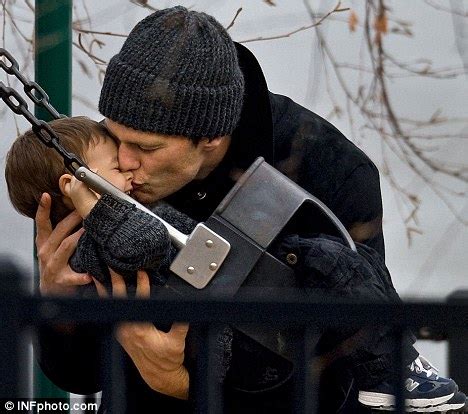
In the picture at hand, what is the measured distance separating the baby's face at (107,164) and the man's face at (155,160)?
0.02m

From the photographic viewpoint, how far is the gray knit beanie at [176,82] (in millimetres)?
3043

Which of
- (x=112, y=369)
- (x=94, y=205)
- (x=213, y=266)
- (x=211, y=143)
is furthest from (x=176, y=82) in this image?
(x=112, y=369)

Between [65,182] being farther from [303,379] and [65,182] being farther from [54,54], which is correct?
[303,379]

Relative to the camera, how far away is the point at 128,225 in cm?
286

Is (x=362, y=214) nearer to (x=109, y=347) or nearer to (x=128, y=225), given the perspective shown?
(x=128, y=225)

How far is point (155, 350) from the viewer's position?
2.82 metres

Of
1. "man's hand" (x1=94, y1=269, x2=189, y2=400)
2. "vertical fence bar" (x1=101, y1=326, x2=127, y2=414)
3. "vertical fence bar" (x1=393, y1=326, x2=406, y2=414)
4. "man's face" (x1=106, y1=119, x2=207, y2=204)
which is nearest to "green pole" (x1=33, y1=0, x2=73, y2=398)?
"man's face" (x1=106, y1=119, x2=207, y2=204)

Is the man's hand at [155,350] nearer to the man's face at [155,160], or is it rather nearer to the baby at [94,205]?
the baby at [94,205]

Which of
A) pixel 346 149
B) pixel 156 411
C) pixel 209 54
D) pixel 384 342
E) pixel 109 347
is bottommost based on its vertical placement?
pixel 156 411

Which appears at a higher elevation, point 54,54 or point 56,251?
point 54,54

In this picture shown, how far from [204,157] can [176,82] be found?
216 millimetres

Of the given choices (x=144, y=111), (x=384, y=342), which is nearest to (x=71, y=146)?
(x=144, y=111)

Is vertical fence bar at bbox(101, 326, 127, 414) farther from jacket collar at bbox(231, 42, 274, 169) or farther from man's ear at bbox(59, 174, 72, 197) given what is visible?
jacket collar at bbox(231, 42, 274, 169)

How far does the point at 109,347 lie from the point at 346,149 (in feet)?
4.41
